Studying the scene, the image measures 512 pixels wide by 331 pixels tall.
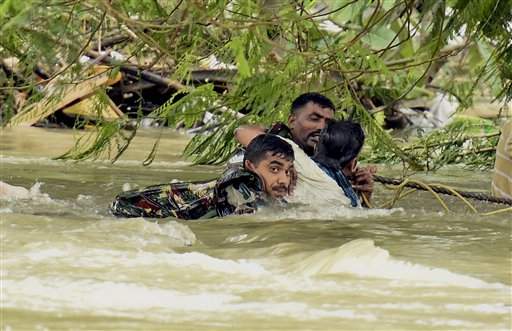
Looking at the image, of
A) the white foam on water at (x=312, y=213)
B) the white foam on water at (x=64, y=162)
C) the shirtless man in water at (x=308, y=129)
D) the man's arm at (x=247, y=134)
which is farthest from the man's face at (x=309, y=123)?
the white foam on water at (x=64, y=162)

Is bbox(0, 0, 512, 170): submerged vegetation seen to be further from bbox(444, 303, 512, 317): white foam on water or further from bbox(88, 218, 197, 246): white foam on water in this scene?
bbox(444, 303, 512, 317): white foam on water

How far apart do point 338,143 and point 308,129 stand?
A: 1.61 ft

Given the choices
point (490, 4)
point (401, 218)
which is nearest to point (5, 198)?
point (401, 218)

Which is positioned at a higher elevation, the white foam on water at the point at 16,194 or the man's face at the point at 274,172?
the man's face at the point at 274,172

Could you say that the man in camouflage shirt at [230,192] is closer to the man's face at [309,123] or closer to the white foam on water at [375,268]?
the man's face at [309,123]

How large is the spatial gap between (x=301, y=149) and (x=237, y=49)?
188 centimetres

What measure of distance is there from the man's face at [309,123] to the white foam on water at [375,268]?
7.51 ft

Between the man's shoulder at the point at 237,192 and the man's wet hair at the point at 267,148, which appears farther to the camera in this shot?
the man's shoulder at the point at 237,192

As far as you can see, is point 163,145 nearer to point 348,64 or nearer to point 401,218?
point 348,64

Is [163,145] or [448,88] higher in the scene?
[448,88]

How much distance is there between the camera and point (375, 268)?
14.6 ft

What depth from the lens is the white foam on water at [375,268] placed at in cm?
429

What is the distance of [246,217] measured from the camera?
6371 mm

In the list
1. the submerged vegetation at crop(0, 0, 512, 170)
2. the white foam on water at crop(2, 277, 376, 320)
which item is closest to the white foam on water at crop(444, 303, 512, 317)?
the white foam on water at crop(2, 277, 376, 320)
